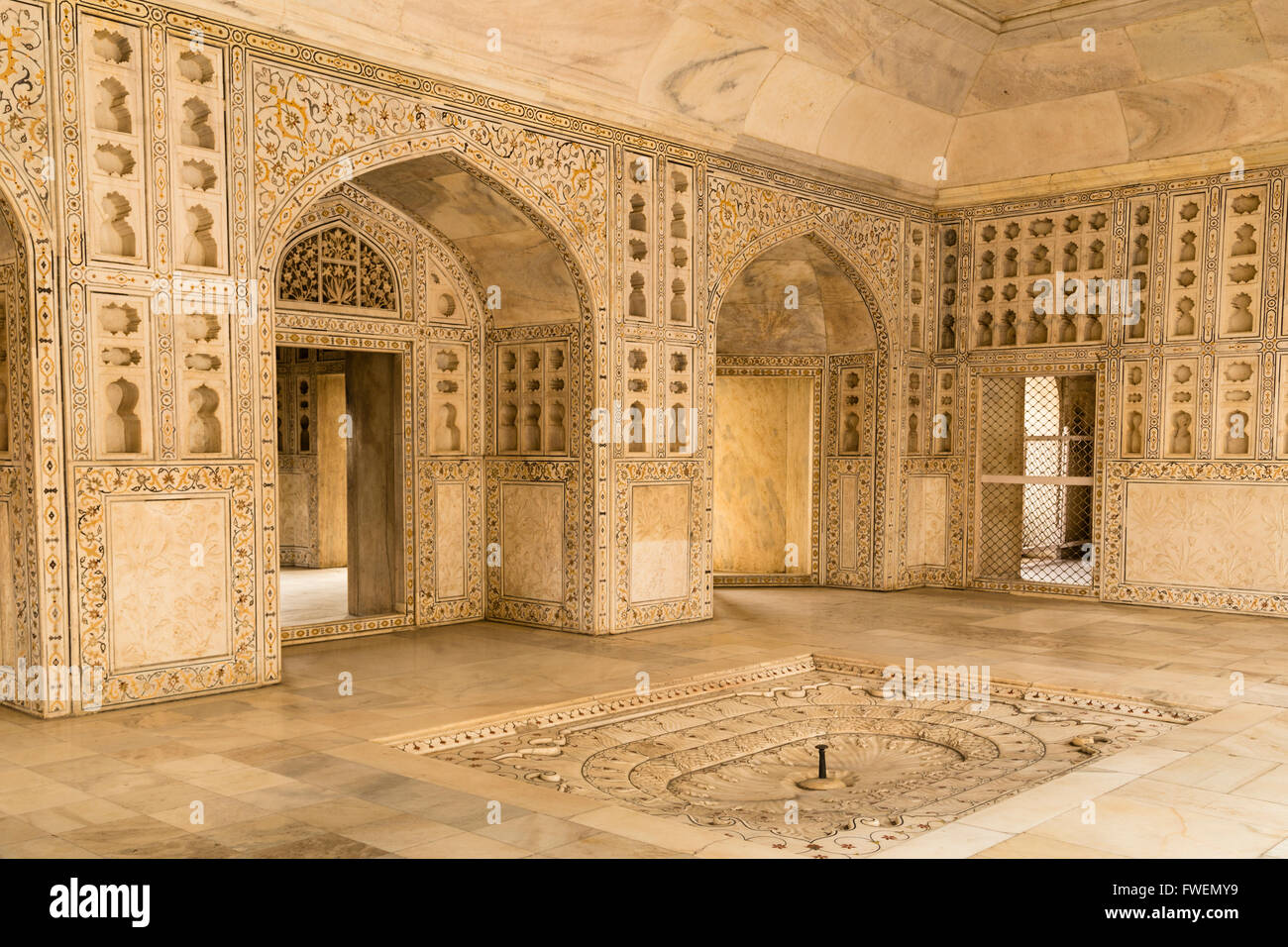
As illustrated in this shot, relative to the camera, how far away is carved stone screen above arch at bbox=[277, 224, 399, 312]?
25.1 feet

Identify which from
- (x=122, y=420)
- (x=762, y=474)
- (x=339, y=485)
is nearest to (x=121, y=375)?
(x=122, y=420)

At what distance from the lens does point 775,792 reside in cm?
531

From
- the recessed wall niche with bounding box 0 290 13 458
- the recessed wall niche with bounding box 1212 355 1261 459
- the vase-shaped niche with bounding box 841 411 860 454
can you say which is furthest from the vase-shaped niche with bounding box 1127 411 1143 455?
the recessed wall niche with bounding box 0 290 13 458

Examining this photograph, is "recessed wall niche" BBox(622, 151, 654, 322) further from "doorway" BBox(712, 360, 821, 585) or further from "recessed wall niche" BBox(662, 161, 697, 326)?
"doorway" BBox(712, 360, 821, 585)

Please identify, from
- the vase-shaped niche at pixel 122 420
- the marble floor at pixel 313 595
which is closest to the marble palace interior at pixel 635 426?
the vase-shaped niche at pixel 122 420

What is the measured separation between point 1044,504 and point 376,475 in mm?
10088

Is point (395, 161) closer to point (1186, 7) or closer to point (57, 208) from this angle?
point (57, 208)

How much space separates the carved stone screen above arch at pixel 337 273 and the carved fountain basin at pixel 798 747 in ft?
11.5

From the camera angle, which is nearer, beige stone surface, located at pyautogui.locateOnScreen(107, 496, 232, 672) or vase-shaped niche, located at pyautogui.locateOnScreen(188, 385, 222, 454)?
beige stone surface, located at pyautogui.locateOnScreen(107, 496, 232, 672)

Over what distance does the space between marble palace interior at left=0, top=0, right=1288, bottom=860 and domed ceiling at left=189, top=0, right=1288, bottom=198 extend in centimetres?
4

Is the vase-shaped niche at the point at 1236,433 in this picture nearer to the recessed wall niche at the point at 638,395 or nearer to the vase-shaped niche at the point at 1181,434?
the vase-shaped niche at the point at 1181,434

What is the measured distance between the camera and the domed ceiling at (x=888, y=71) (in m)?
7.09
